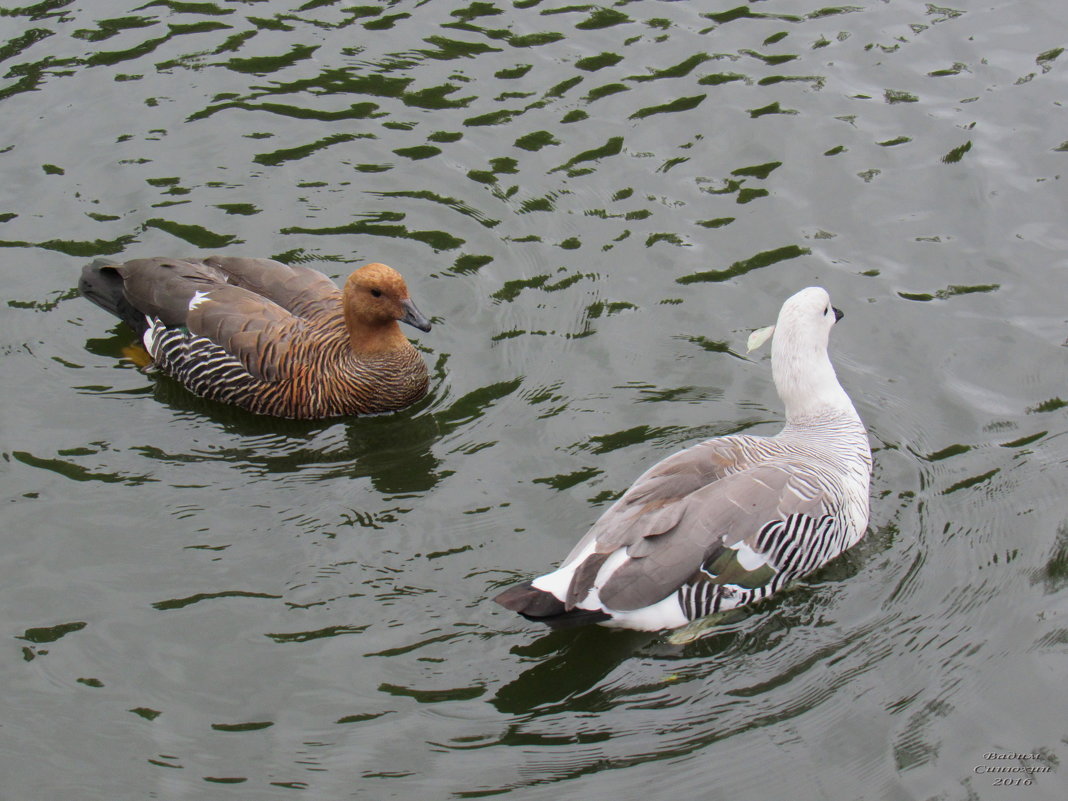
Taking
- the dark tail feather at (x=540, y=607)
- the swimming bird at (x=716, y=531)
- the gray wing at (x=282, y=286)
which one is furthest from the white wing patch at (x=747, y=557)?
the gray wing at (x=282, y=286)

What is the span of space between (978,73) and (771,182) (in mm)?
2357

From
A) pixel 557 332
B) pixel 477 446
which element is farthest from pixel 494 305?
pixel 477 446

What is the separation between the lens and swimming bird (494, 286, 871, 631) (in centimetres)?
638

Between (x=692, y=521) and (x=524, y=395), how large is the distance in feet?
6.59

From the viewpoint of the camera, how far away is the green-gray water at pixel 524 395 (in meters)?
6.08

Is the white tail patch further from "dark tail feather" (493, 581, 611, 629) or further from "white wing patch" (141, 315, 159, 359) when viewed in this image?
"dark tail feather" (493, 581, 611, 629)

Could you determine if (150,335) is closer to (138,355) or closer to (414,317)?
(138,355)

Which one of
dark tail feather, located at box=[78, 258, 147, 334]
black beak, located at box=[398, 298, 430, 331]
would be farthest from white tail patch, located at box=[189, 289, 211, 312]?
black beak, located at box=[398, 298, 430, 331]

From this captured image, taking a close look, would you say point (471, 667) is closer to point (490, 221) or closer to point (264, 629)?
point (264, 629)

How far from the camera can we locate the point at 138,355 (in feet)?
29.0

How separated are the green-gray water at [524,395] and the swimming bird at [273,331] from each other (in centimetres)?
23

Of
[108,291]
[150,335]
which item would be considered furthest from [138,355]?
[108,291]

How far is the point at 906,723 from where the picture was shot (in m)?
6.09

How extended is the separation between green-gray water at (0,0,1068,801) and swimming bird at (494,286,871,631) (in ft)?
0.82
